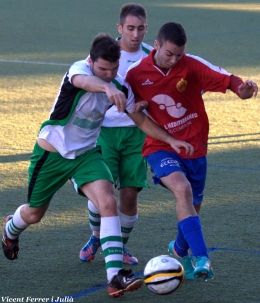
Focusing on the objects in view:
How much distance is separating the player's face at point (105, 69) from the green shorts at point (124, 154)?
2.97ft

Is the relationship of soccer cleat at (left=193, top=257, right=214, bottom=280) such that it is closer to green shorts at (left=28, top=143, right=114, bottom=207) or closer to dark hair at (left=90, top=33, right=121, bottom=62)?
green shorts at (left=28, top=143, right=114, bottom=207)

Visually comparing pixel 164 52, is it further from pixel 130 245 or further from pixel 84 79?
pixel 130 245

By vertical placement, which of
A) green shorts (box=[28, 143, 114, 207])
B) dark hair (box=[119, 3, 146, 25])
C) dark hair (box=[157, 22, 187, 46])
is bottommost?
green shorts (box=[28, 143, 114, 207])

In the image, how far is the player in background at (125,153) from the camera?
17.5 ft

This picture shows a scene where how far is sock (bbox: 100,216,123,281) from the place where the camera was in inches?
175

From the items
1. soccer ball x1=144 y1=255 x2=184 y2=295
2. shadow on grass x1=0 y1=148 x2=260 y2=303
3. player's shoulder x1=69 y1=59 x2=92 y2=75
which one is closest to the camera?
soccer ball x1=144 y1=255 x2=184 y2=295

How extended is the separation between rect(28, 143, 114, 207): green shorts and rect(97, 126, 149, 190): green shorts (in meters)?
0.47

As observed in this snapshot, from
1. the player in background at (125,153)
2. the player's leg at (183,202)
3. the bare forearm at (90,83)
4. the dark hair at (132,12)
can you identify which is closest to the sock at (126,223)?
the player in background at (125,153)

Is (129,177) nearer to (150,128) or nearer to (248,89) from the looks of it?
(150,128)

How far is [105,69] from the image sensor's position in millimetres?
4566

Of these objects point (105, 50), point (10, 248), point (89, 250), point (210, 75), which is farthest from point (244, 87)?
point (10, 248)

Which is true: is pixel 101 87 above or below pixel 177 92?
above

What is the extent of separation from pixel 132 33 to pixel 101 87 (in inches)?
53.4

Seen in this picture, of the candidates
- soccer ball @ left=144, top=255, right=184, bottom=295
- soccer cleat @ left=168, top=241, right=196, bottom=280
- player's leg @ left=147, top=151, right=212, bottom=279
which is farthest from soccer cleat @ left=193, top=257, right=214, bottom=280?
soccer cleat @ left=168, top=241, right=196, bottom=280
